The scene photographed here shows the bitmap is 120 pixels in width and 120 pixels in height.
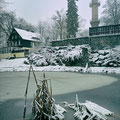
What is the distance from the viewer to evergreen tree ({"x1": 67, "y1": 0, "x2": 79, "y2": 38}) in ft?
89.6

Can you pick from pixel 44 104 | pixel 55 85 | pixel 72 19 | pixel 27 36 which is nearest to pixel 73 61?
pixel 55 85

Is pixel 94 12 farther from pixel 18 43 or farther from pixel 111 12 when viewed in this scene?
pixel 18 43

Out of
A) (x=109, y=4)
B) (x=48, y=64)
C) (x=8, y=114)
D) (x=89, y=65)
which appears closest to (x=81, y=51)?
(x=89, y=65)

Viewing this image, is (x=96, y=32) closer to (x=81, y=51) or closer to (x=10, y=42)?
(x=81, y=51)

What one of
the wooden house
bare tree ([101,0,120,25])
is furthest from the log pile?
bare tree ([101,0,120,25])

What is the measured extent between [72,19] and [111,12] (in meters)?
10.4

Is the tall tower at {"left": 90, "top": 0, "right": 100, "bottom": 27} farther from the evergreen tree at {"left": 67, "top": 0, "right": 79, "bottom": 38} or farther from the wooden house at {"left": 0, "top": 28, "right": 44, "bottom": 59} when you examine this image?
the wooden house at {"left": 0, "top": 28, "right": 44, "bottom": 59}

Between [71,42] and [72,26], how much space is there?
6.83 meters

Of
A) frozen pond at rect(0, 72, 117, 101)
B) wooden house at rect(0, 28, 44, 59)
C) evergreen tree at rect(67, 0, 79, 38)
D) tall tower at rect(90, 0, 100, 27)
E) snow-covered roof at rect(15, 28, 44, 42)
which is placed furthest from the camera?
snow-covered roof at rect(15, 28, 44, 42)

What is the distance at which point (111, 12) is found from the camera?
91.1 feet

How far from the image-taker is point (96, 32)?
20.6 m

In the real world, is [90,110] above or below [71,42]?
below

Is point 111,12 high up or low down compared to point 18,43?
up

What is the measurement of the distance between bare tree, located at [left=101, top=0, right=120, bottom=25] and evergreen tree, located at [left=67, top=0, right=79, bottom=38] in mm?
8325
